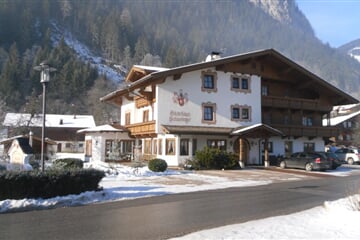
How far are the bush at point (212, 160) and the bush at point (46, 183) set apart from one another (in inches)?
575

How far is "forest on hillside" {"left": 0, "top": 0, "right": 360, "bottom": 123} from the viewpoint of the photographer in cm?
9594

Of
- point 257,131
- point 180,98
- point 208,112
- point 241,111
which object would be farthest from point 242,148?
point 180,98

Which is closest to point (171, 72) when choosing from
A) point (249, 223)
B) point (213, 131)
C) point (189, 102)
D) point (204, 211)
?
point (189, 102)

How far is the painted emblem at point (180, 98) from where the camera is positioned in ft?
101

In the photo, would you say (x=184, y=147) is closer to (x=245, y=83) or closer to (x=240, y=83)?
(x=240, y=83)

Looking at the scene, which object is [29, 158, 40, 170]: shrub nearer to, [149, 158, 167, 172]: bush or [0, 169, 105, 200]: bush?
[149, 158, 167, 172]: bush

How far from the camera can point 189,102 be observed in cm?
3145

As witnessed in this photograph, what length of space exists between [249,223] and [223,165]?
775 inches

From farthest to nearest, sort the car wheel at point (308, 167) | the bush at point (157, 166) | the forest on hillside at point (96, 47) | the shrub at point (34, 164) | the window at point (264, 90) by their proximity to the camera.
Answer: the forest on hillside at point (96, 47), the window at point (264, 90), the car wheel at point (308, 167), the shrub at point (34, 164), the bush at point (157, 166)

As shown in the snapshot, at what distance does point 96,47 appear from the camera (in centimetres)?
13512

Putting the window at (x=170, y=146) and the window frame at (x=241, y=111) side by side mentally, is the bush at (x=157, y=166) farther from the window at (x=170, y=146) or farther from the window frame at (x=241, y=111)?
the window frame at (x=241, y=111)

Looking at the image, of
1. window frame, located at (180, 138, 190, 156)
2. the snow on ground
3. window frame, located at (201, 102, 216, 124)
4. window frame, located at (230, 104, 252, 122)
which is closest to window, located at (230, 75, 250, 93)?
window frame, located at (230, 104, 252, 122)

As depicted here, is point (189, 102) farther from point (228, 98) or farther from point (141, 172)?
point (141, 172)

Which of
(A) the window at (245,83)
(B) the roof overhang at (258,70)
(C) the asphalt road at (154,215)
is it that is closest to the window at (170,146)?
(B) the roof overhang at (258,70)
